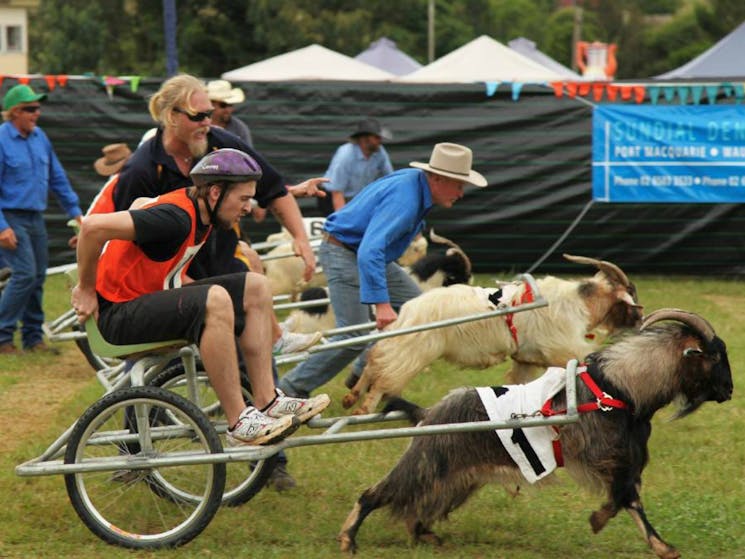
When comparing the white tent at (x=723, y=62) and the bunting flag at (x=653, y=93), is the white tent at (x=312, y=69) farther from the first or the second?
the bunting flag at (x=653, y=93)

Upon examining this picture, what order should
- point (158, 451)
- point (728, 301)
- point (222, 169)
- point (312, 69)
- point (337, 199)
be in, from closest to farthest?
point (222, 169) → point (158, 451) → point (337, 199) → point (728, 301) → point (312, 69)

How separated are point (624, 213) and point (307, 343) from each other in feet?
28.5

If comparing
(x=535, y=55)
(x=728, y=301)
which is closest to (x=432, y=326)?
(x=728, y=301)

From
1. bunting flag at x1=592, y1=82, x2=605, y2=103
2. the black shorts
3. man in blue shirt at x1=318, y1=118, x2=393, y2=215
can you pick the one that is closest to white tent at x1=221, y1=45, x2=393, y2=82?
bunting flag at x1=592, y1=82, x2=605, y2=103

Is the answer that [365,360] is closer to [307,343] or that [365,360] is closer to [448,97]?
[307,343]

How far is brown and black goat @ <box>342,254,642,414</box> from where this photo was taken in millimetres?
7293

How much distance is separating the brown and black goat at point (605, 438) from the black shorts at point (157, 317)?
3.50 feet

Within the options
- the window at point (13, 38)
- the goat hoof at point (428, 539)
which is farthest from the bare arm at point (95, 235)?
the window at point (13, 38)

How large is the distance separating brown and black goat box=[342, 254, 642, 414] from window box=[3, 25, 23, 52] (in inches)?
1881

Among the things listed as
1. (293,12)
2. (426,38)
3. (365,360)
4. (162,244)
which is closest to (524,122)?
(365,360)

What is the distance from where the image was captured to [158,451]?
206 inches

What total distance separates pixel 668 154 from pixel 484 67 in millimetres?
7197

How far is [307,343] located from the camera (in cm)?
589

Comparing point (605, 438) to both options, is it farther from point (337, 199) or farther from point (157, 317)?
point (337, 199)
